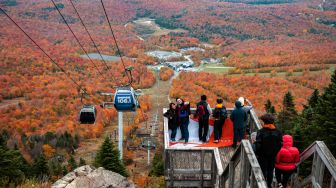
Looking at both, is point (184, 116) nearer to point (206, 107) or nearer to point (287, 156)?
point (206, 107)

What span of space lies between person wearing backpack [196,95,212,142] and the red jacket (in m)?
4.10

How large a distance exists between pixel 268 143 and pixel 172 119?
4.73 meters

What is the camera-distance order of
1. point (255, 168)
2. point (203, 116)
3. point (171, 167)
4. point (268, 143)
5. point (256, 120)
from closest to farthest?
point (255, 168)
point (268, 143)
point (171, 167)
point (256, 120)
point (203, 116)

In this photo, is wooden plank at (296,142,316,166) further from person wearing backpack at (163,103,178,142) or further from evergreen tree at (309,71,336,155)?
evergreen tree at (309,71,336,155)

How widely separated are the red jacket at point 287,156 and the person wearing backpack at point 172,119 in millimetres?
4451

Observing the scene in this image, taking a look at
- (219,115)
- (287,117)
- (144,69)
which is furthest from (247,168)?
(144,69)

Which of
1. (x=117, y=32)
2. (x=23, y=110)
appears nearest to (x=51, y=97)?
(x=23, y=110)

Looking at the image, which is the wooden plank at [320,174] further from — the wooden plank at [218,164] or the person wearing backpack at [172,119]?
the person wearing backpack at [172,119]

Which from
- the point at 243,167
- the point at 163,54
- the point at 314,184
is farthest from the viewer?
the point at 163,54

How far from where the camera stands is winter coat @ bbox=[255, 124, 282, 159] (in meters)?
6.46

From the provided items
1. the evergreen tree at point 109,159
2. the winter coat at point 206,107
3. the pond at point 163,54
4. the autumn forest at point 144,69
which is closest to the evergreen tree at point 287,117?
the evergreen tree at point 109,159

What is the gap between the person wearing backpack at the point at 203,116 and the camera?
10680mm

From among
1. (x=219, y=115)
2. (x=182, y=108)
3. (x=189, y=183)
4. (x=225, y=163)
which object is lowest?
(x=189, y=183)

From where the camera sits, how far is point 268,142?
646 cm
